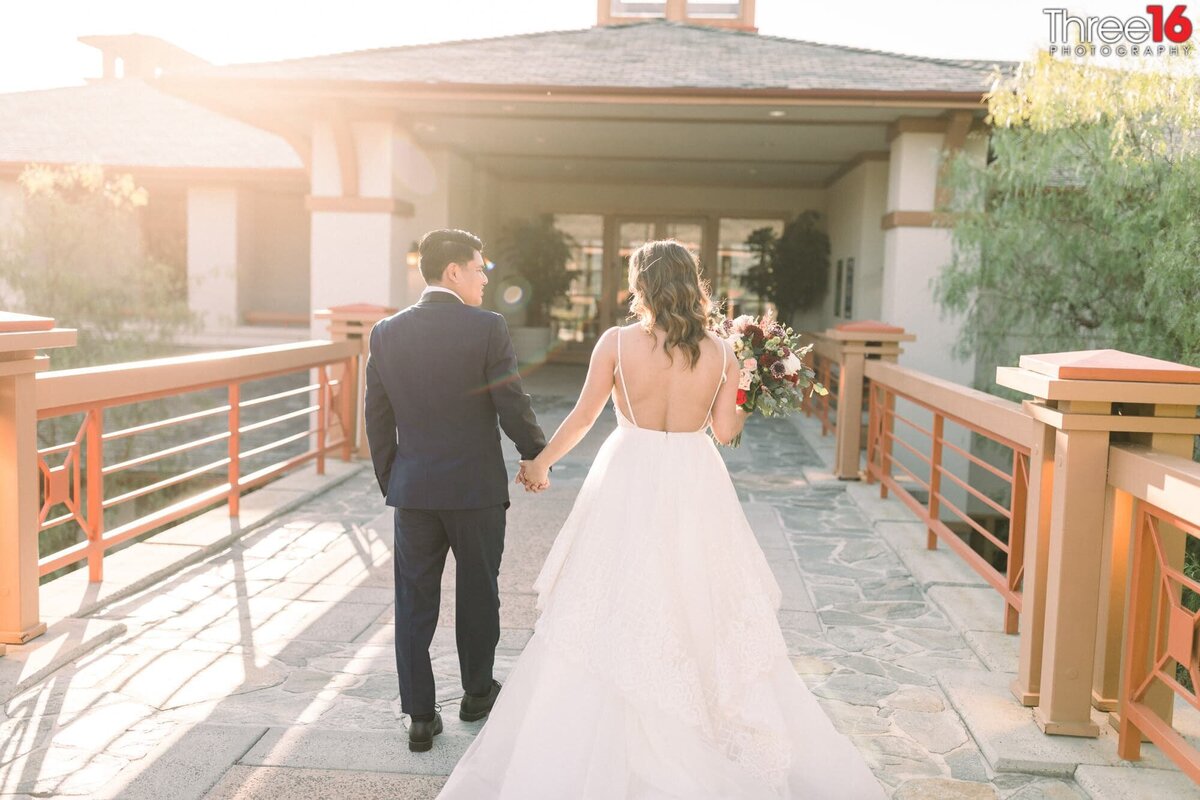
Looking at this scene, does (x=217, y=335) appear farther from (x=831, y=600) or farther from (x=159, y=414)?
(x=831, y=600)

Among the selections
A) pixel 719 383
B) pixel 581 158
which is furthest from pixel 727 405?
pixel 581 158

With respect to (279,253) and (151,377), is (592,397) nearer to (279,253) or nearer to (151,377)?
(151,377)

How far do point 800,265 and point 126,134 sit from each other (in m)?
12.6

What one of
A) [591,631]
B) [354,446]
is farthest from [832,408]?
[591,631]

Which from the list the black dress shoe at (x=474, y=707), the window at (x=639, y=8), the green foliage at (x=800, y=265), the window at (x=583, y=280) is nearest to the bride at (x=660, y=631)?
the black dress shoe at (x=474, y=707)

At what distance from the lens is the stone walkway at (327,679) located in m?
3.39

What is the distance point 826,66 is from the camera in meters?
11.6

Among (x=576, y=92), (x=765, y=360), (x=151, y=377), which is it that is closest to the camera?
(x=765, y=360)

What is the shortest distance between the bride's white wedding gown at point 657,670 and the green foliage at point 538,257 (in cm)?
1540

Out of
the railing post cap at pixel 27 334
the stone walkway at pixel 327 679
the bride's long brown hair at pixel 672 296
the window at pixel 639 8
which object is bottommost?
the stone walkway at pixel 327 679

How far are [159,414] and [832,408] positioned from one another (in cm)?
949

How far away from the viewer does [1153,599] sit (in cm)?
360

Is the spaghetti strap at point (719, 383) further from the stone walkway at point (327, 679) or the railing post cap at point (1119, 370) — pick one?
the stone walkway at point (327, 679)

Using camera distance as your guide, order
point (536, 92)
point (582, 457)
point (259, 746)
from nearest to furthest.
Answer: point (259, 746), point (582, 457), point (536, 92)
